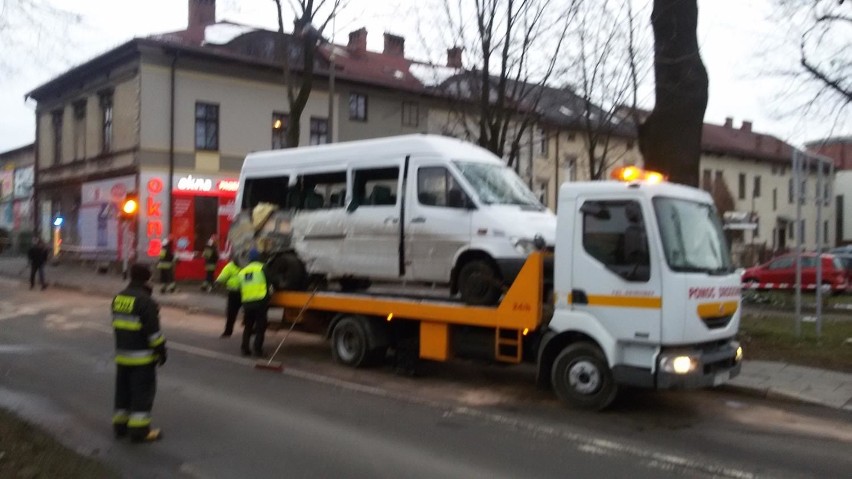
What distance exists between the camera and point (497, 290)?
9.86m

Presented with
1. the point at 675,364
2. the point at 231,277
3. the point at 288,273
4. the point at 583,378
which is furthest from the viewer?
the point at 231,277

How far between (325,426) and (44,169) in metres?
36.3

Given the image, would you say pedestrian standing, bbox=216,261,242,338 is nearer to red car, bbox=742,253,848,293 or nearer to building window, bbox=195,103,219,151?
red car, bbox=742,253,848,293

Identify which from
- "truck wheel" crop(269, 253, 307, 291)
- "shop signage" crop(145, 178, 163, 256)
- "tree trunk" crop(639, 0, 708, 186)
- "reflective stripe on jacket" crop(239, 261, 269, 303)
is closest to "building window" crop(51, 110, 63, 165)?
"shop signage" crop(145, 178, 163, 256)

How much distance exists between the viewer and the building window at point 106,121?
32.1 m

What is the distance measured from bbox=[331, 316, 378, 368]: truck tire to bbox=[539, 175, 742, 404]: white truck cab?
113 inches

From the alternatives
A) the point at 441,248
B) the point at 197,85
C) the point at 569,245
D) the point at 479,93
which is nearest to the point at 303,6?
the point at 479,93

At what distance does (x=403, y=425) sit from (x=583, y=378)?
6.88ft

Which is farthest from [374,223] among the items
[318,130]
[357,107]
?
[357,107]

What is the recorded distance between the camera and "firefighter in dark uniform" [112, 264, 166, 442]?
7207mm

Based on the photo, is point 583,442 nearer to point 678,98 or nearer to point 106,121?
point 678,98

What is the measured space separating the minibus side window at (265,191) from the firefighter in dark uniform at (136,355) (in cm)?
557

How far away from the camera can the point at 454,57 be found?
63.1ft

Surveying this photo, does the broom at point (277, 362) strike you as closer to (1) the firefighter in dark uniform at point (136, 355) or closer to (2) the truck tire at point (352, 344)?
(2) the truck tire at point (352, 344)
